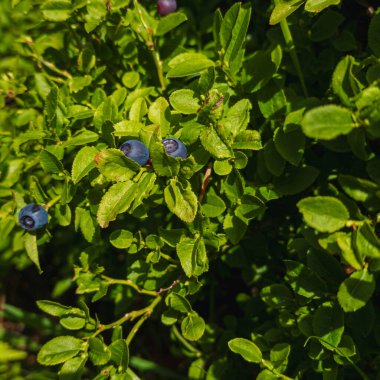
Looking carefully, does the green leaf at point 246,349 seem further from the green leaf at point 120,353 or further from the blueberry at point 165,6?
the blueberry at point 165,6

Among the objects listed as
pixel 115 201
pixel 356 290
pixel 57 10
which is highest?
pixel 57 10

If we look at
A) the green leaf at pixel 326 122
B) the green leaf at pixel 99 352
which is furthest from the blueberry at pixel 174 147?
the green leaf at pixel 99 352

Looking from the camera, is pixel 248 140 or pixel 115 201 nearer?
pixel 115 201

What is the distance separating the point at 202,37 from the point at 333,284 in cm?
111

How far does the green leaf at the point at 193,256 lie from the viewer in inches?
48.7

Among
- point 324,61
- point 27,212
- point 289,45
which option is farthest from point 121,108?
point 324,61

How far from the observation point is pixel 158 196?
4.45 ft

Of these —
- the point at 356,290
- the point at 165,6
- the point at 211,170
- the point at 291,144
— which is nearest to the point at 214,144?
the point at 291,144

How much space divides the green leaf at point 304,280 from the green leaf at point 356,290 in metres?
0.22

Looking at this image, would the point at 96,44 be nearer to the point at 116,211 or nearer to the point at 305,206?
the point at 116,211

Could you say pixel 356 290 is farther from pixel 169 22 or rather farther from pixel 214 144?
pixel 169 22

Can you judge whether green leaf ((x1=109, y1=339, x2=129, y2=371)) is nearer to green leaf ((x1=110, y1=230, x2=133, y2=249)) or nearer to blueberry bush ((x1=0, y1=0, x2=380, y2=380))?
blueberry bush ((x1=0, y1=0, x2=380, y2=380))

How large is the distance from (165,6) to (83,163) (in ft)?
2.17

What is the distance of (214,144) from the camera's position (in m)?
1.20
